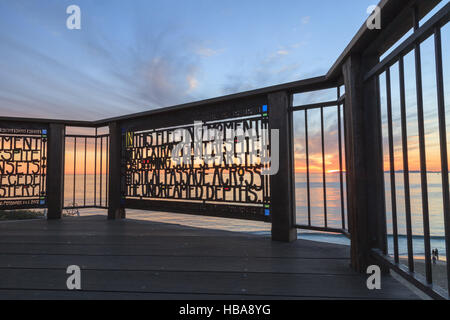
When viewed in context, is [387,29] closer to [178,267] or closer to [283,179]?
[283,179]

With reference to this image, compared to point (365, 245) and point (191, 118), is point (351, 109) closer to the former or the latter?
point (365, 245)

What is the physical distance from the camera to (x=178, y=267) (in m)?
3.01

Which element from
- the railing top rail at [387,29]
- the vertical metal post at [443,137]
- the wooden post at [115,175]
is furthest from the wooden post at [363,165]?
the wooden post at [115,175]

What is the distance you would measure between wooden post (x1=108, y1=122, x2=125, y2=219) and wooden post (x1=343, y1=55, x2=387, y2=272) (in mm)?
5118

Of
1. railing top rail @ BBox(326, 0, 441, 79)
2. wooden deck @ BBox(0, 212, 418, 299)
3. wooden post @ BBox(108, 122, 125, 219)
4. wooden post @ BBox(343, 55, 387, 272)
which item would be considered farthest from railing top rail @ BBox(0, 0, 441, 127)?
wooden post @ BBox(108, 122, 125, 219)

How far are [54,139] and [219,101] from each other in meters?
4.07

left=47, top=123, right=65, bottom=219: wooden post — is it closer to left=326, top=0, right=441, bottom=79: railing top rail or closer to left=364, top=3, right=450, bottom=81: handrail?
left=326, top=0, right=441, bottom=79: railing top rail

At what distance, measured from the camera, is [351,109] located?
2.92 meters

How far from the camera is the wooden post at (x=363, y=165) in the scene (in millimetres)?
2801

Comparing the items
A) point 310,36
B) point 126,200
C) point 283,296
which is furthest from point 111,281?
point 310,36

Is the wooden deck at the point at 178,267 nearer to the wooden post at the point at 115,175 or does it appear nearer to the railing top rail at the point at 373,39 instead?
the wooden post at the point at 115,175

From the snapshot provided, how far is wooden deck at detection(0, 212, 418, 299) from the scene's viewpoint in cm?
231

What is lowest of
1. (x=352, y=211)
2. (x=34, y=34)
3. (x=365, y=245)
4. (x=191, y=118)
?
(x=365, y=245)

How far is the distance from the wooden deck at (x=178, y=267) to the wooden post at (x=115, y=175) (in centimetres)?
160
